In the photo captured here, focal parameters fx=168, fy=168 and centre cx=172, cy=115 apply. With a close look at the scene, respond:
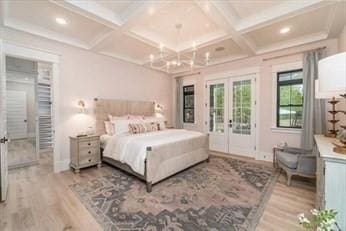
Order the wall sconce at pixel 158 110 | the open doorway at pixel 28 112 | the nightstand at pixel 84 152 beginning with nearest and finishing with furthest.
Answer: the nightstand at pixel 84 152 < the open doorway at pixel 28 112 < the wall sconce at pixel 158 110

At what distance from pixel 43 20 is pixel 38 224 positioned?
3.30m

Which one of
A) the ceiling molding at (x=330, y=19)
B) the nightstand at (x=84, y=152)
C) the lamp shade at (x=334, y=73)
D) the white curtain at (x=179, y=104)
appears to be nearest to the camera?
the lamp shade at (x=334, y=73)

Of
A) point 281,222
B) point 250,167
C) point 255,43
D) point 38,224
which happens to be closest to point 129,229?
point 38,224

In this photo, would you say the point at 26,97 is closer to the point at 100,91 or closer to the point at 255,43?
the point at 100,91

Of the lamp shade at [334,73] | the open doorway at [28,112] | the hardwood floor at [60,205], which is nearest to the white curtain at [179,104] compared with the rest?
the hardwood floor at [60,205]

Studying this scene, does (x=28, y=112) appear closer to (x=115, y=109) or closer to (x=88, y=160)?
(x=115, y=109)

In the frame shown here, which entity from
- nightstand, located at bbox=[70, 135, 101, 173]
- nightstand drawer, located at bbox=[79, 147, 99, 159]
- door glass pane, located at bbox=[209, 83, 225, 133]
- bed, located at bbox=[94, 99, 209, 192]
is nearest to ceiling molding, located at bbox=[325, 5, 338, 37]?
door glass pane, located at bbox=[209, 83, 225, 133]

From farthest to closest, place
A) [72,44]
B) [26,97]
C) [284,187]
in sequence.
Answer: [26,97]
[72,44]
[284,187]

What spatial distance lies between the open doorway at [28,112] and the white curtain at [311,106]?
5879 millimetres

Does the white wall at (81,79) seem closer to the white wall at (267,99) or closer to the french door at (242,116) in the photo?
the french door at (242,116)

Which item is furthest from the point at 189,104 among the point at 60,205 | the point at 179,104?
the point at 60,205

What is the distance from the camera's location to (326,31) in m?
3.29

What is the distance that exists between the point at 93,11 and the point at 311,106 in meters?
4.52

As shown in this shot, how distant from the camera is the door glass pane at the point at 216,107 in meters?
5.30
